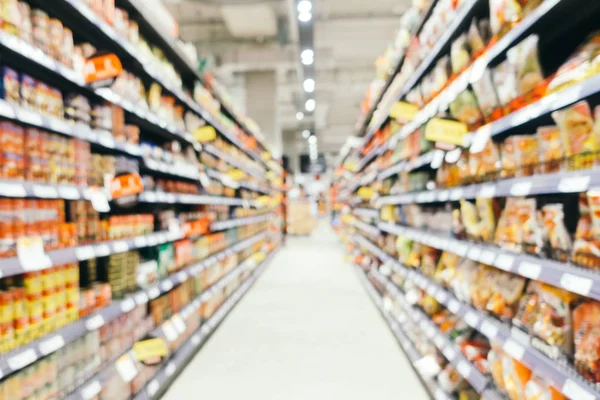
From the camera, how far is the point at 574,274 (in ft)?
4.43

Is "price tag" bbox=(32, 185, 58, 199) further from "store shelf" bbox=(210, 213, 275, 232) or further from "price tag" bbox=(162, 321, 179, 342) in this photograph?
"store shelf" bbox=(210, 213, 275, 232)

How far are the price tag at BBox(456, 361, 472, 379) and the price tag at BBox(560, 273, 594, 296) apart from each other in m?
0.95

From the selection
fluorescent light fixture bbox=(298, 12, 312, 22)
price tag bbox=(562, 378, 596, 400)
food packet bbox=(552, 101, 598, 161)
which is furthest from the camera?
fluorescent light fixture bbox=(298, 12, 312, 22)

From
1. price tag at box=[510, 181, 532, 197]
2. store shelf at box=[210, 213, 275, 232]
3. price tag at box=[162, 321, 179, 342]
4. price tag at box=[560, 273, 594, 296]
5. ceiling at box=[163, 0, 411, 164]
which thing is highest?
ceiling at box=[163, 0, 411, 164]

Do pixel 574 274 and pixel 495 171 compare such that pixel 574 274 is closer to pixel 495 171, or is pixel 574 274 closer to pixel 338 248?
pixel 495 171

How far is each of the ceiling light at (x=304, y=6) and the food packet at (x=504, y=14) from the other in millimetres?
3898

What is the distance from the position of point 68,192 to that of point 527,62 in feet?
6.40

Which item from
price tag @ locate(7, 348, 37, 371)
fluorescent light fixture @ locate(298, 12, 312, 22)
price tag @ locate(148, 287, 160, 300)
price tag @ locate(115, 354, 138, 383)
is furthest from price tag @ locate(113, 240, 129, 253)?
fluorescent light fixture @ locate(298, 12, 312, 22)

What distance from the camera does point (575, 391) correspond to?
129 centimetres

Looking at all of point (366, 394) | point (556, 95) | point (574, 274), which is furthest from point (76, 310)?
point (556, 95)

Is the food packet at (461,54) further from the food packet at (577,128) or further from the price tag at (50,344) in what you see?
the price tag at (50,344)

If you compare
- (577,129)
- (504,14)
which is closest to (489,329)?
(577,129)

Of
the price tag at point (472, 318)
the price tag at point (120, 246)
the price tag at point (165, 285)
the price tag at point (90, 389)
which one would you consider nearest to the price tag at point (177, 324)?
the price tag at point (165, 285)

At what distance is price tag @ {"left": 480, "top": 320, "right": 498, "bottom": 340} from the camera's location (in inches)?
73.4
